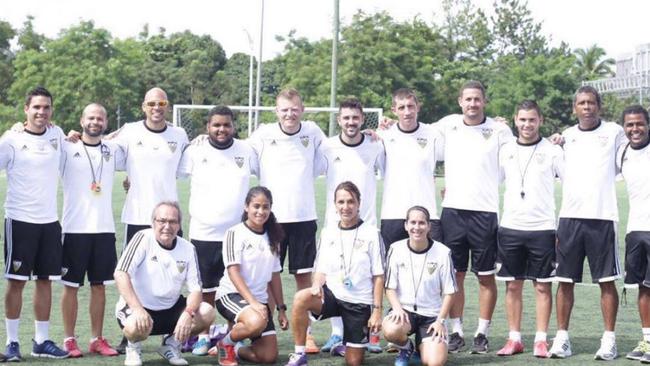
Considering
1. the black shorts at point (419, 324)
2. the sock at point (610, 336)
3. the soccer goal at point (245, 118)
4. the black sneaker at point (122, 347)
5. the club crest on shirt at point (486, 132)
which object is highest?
the soccer goal at point (245, 118)

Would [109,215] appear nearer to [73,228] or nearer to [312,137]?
[73,228]

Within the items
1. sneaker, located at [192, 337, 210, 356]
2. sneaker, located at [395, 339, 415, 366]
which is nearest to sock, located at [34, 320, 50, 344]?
sneaker, located at [192, 337, 210, 356]

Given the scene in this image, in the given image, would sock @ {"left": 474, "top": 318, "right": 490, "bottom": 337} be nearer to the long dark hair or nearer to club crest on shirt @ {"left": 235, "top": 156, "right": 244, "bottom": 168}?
the long dark hair

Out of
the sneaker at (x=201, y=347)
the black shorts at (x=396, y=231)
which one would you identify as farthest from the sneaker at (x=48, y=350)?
the black shorts at (x=396, y=231)

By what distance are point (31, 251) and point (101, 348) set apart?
2.65 ft

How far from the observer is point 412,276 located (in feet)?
23.3

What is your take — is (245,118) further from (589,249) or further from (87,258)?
(589,249)

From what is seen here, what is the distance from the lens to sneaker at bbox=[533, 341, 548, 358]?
7242mm

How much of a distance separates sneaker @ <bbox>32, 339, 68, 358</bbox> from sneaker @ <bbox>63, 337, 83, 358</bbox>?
0.15ft

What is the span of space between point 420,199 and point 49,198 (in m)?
2.59

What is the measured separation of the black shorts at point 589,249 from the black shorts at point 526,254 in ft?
0.26

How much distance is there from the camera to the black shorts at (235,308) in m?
7.07

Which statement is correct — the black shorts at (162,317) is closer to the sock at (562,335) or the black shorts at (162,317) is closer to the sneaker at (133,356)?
the sneaker at (133,356)

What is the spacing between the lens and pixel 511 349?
24.1 feet
